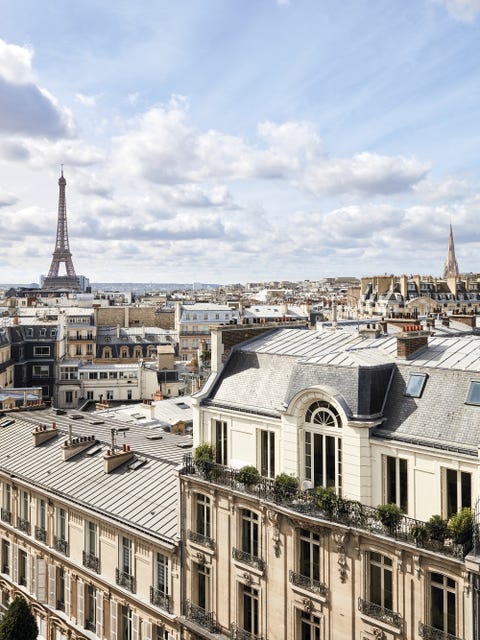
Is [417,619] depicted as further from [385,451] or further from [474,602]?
[385,451]

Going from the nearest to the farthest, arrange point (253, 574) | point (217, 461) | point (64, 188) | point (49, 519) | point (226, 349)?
point (253, 574) < point (217, 461) < point (226, 349) < point (49, 519) < point (64, 188)

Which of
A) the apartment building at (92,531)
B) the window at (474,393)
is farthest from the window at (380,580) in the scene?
the apartment building at (92,531)

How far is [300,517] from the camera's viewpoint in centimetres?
1625

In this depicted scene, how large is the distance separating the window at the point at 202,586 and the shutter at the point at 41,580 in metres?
8.11

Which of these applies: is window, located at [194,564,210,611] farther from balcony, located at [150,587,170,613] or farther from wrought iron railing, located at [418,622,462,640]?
wrought iron railing, located at [418,622,462,640]

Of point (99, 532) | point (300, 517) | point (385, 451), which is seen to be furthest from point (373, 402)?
point (99, 532)

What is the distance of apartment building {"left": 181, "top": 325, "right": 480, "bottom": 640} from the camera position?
14.5m

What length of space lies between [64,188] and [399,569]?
601 feet

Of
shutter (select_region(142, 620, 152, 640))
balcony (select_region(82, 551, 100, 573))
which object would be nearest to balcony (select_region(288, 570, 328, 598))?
shutter (select_region(142, 620, 152, 640))

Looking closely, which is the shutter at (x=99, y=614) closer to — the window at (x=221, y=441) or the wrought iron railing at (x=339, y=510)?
the wrought iron railing at (x=339, y=510)

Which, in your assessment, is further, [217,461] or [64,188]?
[64,188]

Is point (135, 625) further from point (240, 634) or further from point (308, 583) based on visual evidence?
point (308, 583)

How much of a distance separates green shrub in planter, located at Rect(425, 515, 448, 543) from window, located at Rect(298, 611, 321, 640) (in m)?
4.64

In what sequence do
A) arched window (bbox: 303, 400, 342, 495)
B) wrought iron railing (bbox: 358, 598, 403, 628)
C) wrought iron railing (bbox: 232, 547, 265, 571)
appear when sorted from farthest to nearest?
wrought iron railing (bbox: 232, 547, 265, 571) → arched window (bbox: 303, 400, 342, 495) → wrought iron railing (bbox: 358, 598, 403, 628)
